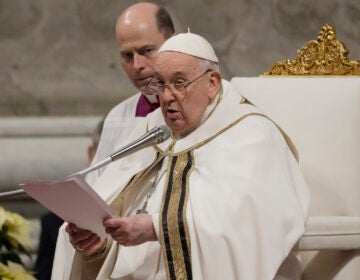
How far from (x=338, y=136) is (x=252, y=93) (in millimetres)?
379

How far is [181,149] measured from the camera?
4.54m

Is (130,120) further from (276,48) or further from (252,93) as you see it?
(276,48)

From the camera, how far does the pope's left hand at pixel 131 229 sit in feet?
13.7

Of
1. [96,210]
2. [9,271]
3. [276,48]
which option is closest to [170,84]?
[96,210]

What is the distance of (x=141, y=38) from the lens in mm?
5195

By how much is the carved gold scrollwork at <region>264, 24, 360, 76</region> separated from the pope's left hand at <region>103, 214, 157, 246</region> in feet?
3.64

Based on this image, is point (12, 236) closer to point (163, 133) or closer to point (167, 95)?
point (163, 133)

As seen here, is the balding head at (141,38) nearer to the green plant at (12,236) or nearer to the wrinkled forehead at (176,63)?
the wrinkled forehead at (176,63)

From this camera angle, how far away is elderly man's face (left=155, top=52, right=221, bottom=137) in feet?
14.5

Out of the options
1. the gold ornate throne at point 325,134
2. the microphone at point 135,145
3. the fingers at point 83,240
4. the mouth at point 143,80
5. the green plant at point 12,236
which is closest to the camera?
the green plant at point 12,236

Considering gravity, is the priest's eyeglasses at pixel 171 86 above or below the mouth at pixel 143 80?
above

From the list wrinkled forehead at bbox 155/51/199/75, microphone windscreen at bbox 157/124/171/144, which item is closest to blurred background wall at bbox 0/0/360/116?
wrinkled forehead at bbox 155/51/199/75

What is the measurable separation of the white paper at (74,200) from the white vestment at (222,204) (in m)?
0.20

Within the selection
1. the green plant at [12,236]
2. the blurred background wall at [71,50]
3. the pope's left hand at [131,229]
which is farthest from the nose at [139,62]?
the blurred background wall at [71,50]
